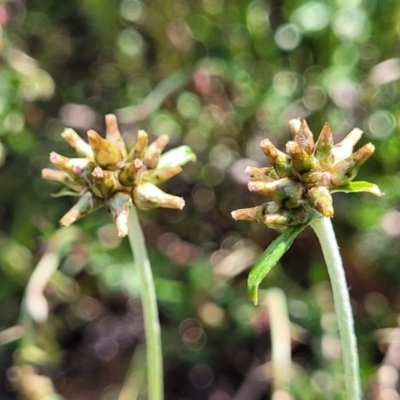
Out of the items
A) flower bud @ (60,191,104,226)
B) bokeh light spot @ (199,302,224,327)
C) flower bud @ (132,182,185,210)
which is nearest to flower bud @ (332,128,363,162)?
flower bud @ (132,182,185,210)

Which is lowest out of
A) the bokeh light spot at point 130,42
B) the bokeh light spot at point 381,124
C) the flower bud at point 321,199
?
the flower bud at point 321,199

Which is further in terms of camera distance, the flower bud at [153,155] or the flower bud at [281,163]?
the flower bud at [153,155]

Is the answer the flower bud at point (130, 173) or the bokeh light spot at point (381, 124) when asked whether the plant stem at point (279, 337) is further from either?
the flower bud at point (130, 173)

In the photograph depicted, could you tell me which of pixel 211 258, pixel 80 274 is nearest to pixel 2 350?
pixel 80 274

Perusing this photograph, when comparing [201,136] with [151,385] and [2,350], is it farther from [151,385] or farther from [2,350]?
[151,385]

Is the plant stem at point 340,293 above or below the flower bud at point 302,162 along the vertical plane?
below

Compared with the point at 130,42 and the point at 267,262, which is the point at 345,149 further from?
the point at 130,42

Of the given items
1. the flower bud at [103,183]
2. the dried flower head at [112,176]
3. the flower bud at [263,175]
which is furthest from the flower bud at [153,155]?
the flower bud at [263,175]

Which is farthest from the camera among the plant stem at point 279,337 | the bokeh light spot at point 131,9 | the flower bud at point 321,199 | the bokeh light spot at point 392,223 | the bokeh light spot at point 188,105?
the bokeh light spot at point 131,9

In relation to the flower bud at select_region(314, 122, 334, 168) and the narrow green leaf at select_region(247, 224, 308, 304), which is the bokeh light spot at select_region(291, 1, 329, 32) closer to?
the flower bud at select_region(314, 122, 334, 168)
